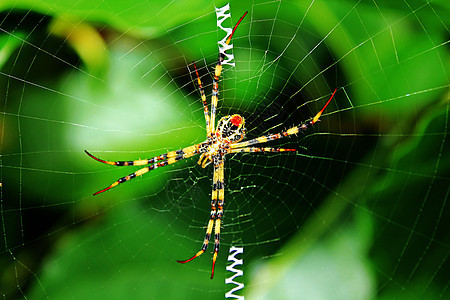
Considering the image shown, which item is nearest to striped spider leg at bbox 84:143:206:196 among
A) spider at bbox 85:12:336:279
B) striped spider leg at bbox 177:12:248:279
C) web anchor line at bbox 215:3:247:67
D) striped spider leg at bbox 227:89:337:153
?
spider at bbox 85:12:336:279

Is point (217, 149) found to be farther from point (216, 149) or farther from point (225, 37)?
point (225, 37)

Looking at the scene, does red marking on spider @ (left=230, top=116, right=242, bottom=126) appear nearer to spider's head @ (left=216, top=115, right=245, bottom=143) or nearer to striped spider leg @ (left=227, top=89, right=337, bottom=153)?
spider's head @ (left=216, top=115, right=245, bottom=143)

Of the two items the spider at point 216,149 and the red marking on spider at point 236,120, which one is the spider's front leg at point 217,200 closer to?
the spider at point 216,149

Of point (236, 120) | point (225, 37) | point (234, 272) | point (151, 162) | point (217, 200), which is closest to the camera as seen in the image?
point (225, 37)

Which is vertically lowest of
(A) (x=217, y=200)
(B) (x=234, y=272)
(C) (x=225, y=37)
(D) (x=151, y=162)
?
(B) (x=234, y=272)

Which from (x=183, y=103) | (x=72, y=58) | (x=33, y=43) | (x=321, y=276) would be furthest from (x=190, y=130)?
(x=321, y=276)

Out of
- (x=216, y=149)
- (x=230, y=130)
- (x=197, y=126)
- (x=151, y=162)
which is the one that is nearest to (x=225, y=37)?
(x=197, y=126)
